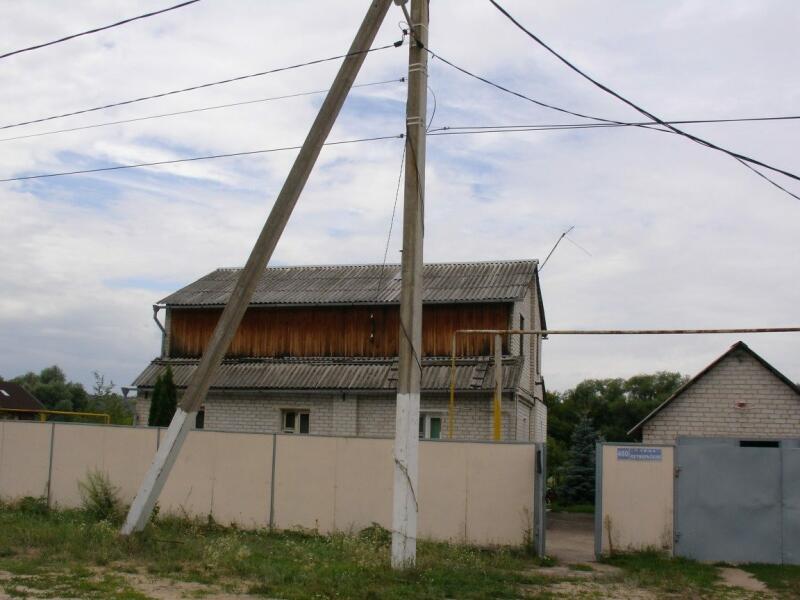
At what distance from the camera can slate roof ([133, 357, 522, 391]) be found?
21297 mm

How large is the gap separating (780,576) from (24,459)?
1409cm

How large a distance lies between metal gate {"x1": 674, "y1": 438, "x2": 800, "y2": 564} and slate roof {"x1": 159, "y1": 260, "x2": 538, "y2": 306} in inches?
340

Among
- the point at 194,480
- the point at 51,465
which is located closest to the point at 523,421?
the point at 194,480

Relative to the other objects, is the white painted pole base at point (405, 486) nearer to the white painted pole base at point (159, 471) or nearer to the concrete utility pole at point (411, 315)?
the concrete utility pole at point (411, 315)

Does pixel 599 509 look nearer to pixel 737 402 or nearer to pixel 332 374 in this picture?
pixel 737 402

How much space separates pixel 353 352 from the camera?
23.5 meters

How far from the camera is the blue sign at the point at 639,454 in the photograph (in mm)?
14094

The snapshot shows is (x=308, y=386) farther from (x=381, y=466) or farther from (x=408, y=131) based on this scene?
(x=408, y=131)

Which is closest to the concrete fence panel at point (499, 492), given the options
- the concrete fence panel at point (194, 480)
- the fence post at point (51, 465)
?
the concrete fence panel at point (194, 480)

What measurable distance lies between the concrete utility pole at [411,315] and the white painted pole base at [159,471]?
2873 millimetres

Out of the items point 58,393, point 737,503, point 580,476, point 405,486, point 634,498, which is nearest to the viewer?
point 405,486

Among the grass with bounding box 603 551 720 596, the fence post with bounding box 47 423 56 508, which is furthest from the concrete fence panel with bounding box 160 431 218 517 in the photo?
the grass with bounding box 603 551 720 596

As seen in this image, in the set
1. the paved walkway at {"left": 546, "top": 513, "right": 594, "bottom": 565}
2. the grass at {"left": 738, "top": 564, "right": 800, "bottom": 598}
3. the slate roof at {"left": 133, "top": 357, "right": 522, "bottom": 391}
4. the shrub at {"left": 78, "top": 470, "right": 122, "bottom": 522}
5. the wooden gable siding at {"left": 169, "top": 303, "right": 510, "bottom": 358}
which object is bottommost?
the paved walkway at {"left": 546, "top": 513, "right": 594, "bottom": 565}

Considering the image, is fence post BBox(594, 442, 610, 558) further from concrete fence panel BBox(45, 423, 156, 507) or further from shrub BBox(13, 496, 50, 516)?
shrub BBox(13, 496, 50, 516)
